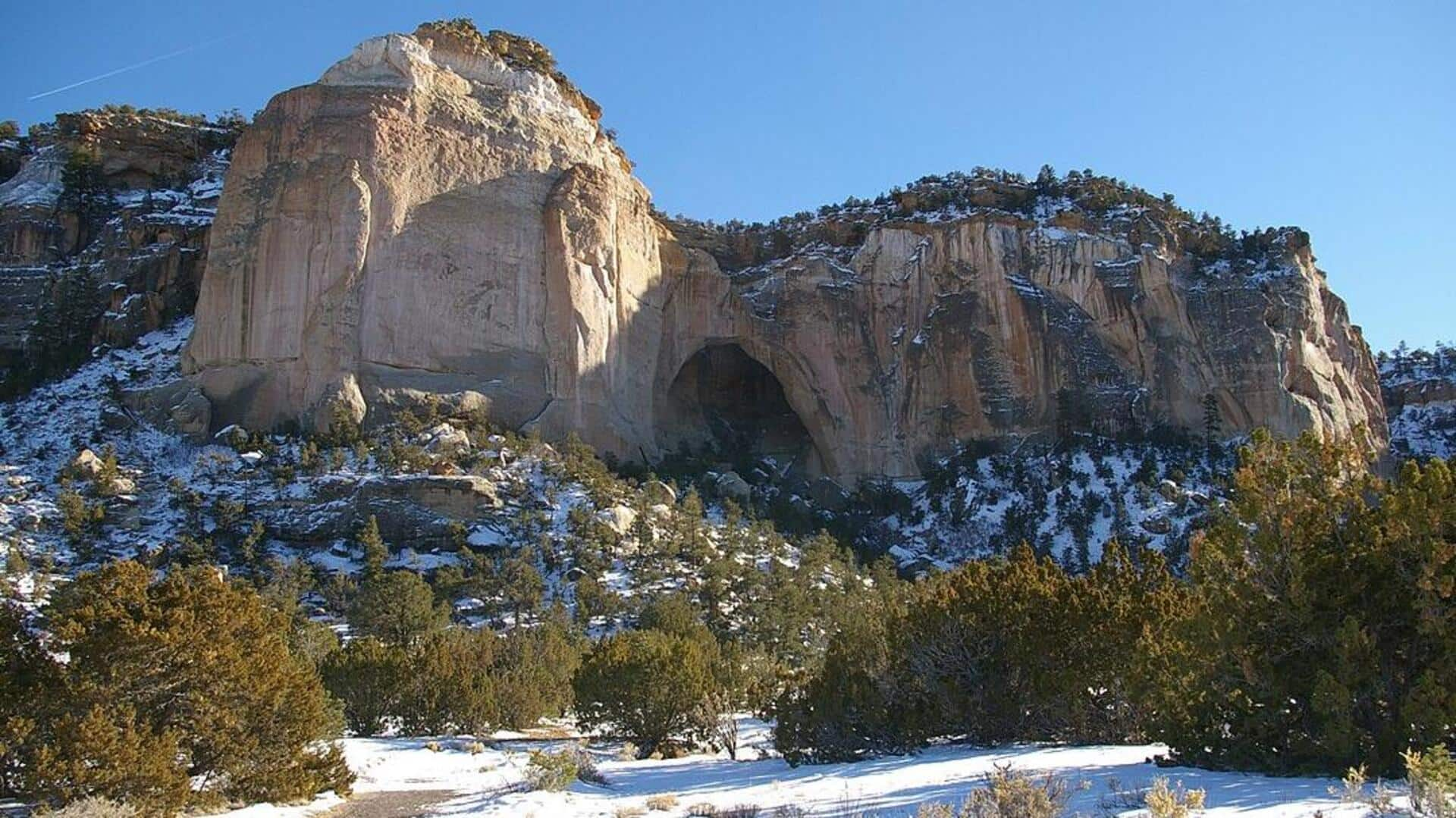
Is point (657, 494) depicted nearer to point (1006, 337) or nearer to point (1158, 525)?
point (1158, 525)

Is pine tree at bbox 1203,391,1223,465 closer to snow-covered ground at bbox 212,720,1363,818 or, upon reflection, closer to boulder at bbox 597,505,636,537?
boulder at bbox 597,505,636,537

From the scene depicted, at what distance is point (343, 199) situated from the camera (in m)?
50.8

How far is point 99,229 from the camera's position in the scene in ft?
211

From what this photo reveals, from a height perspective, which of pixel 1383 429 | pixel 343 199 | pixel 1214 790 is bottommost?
pixel 1214 790

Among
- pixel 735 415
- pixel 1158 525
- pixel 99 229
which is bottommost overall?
pixel 1158 525

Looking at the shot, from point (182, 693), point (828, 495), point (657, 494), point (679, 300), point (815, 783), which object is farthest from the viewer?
point (679, 300)

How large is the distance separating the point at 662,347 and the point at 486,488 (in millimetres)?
18227

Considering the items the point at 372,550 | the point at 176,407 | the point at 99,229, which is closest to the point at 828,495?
the point at 372,550

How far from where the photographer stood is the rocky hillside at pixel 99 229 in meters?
58.3

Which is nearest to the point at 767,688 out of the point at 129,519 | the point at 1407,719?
the point at 1407,719

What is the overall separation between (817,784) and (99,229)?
2562 inches

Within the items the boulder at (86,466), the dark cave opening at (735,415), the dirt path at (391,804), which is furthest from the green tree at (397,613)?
the dark cave opening at (735,415)

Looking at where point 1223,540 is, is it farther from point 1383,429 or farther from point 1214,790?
point 1383,429

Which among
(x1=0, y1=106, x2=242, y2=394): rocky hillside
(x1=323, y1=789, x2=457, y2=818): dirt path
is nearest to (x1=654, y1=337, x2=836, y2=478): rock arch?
(x1=0, y1=106, x2=242, y2=394): rocky hillside
